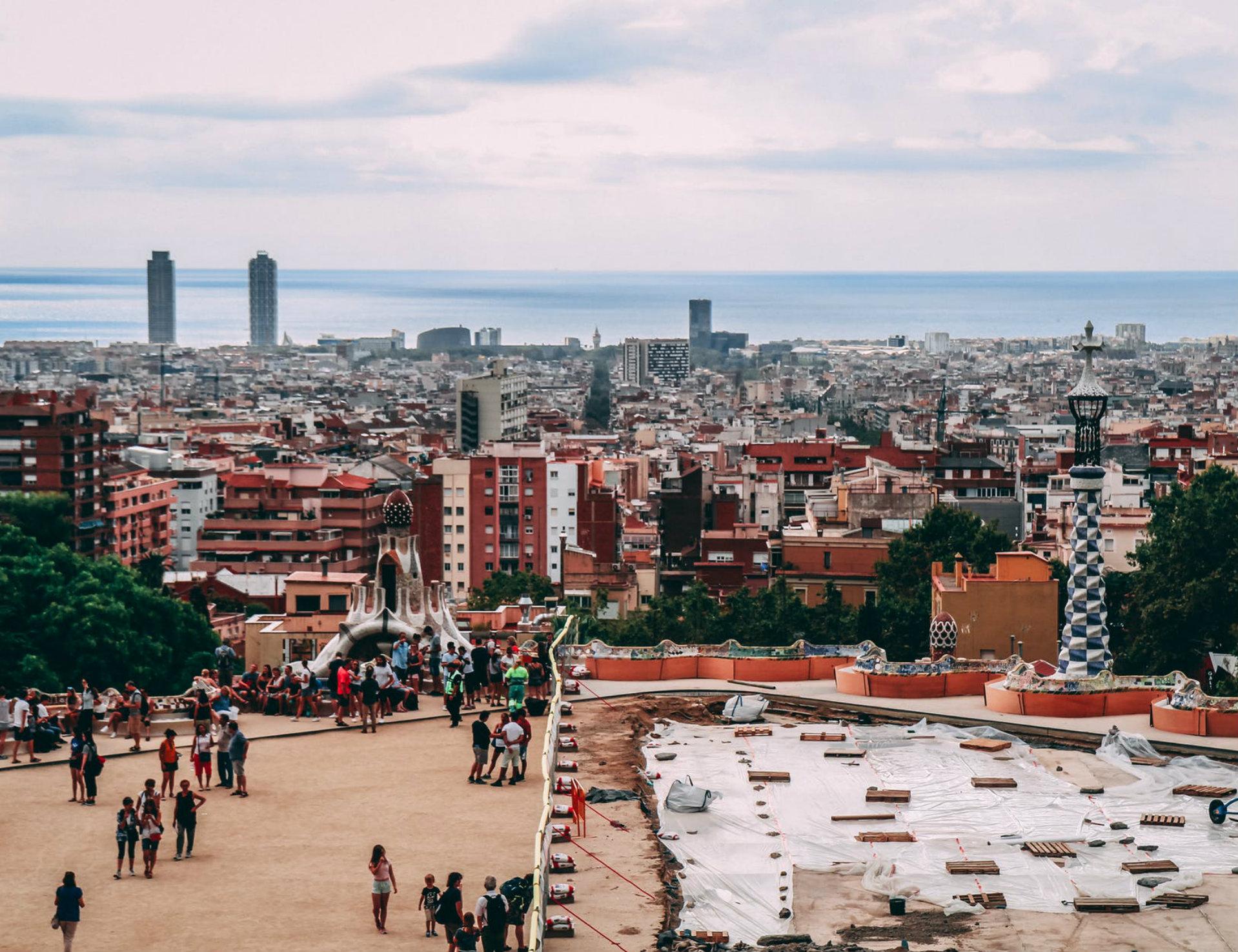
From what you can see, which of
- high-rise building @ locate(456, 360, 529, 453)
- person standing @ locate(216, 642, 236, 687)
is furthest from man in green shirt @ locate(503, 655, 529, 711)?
high-rise building @ locate(456, 360, 529, 453)

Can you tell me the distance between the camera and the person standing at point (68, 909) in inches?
509

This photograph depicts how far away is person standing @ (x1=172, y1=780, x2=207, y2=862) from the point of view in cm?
1484

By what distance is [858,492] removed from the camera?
57844mm

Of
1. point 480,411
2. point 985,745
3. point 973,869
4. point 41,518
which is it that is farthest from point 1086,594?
point 480,411

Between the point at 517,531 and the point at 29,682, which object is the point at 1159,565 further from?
the point at 517,531

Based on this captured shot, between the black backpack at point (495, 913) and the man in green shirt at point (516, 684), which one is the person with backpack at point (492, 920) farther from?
the man in green shirt at point (516, 684)

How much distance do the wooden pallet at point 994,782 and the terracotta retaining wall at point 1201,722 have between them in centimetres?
258

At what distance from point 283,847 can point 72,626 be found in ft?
53.3

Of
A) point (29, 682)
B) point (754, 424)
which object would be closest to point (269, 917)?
point (29, 682)

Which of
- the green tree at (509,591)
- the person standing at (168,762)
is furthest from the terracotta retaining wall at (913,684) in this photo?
the green tree at (509,591)

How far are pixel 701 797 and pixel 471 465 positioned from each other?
174 ft

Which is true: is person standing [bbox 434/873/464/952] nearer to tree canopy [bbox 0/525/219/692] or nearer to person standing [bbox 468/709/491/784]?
person standing [bbox 468/709/491/784]

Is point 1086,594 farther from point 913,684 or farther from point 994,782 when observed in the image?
point 994,782

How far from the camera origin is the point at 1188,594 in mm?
32531
